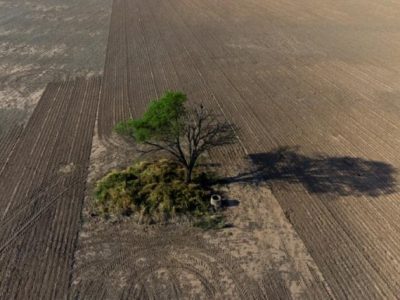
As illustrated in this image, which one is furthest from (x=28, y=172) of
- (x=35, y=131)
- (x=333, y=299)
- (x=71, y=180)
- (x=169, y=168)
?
(x=333, y=299)

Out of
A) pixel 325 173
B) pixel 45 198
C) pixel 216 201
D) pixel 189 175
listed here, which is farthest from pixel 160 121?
pixel 325 173

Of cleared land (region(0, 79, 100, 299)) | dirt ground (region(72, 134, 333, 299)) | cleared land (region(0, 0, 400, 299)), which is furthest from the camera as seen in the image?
cleared land (region(0, 79, 100, 299))

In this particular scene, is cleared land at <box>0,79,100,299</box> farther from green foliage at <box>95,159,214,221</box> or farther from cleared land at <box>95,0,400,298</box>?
cleared land at <box>95,0,400,298</box>

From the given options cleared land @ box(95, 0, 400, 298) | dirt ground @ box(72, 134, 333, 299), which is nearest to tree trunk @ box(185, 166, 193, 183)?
dirt ground @ box(72, 134, 333, 299)

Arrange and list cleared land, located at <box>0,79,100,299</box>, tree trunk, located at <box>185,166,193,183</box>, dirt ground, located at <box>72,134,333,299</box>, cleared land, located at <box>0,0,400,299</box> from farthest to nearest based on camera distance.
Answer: tree trunk, located at <box>185,166,193,183</box> < cleared land, located at <box>0,79,100,299</box> < cleared land, located at <box>0,0,400,299</box> < dirt ground, located at <box>72,134,333,299</box>

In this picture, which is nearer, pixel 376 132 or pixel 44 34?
pixel 376 132

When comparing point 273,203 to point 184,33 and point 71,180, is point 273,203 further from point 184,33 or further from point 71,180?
point 184,33

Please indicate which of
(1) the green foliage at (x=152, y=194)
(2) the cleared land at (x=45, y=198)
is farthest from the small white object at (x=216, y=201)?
(2) the cleared land at (x=45, y=198)
